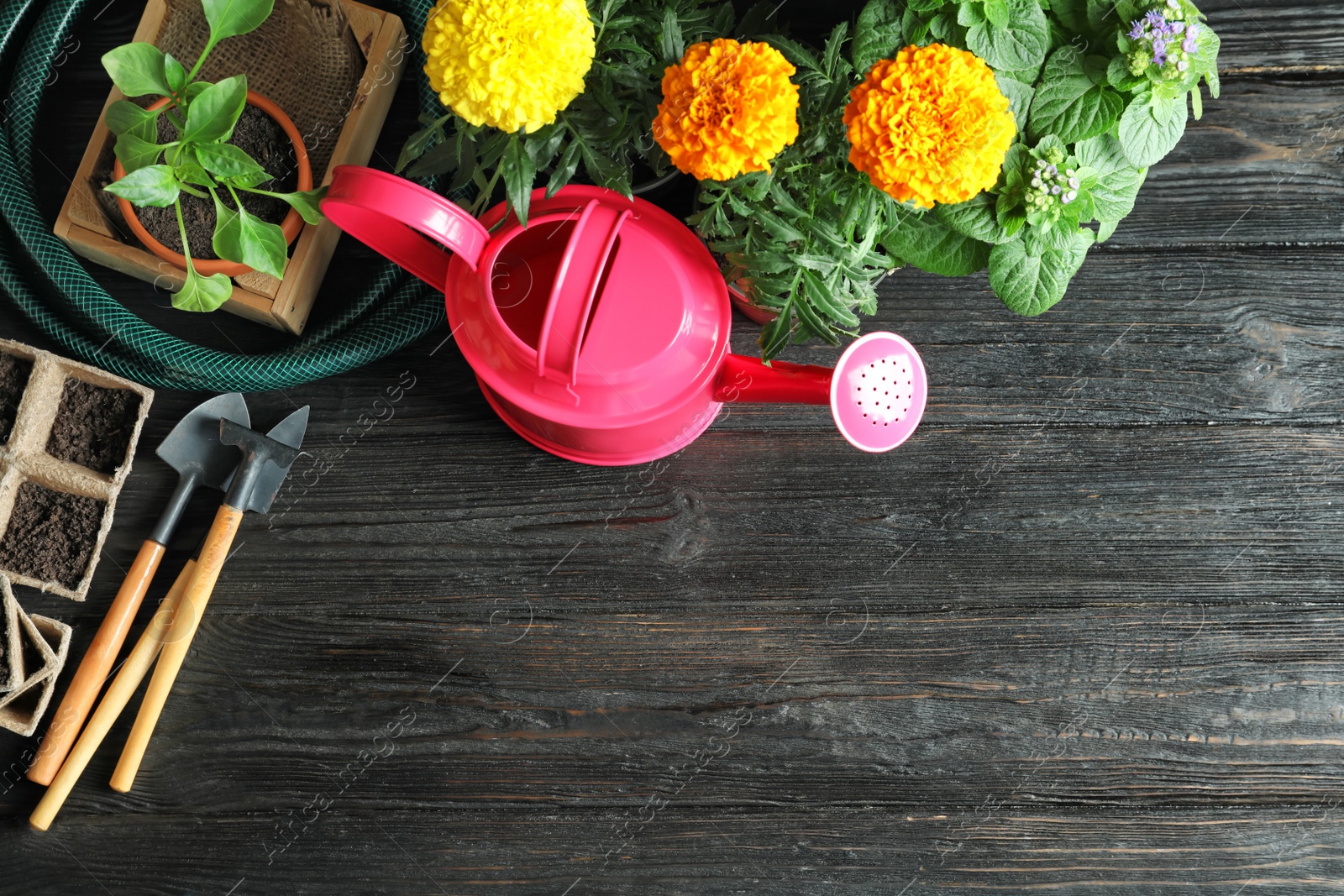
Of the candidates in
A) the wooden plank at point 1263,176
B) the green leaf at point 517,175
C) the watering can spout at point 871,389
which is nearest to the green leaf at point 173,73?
the green leaf at point 517,175

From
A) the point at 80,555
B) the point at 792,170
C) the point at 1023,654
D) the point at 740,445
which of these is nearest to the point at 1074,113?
the point at 792,170

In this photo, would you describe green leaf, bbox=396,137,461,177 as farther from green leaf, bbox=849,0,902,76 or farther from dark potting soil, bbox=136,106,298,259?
green leaf, bbox=849,0,902,76

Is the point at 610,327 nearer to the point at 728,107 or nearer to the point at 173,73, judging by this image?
the point at 728,107

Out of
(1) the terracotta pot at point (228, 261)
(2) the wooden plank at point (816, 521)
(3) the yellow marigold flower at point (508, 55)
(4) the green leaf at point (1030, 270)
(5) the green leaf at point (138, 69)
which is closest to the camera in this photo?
(3) the yellow marigold flower at point (508, 55)

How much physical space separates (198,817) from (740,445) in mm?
A: 835

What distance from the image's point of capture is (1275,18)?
3.84 feet

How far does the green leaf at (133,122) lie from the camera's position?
0.88 metres

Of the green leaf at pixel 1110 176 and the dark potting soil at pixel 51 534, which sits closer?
the green leaf at pixel 1110 176

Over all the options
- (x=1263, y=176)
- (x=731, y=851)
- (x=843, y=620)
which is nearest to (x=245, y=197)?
(x=843, y=620)

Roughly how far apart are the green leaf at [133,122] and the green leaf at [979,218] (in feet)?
2.64

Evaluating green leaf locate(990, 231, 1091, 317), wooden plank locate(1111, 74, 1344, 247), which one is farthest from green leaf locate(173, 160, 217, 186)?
wooden plank locate(1111, 74, 1344, 247)

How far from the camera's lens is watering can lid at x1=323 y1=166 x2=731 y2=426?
0.85 m

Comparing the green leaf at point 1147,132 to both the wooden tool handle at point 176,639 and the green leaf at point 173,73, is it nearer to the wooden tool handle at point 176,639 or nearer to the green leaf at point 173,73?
the green leaf at point 173,73

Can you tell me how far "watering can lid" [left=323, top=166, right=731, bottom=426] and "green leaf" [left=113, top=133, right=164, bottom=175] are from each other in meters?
0.20
